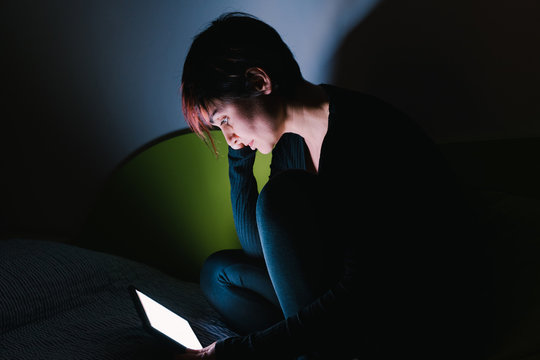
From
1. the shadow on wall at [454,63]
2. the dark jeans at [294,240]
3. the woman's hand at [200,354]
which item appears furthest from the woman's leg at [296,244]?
the shadow on wall at [454,63]

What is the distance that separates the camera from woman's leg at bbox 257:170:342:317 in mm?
638

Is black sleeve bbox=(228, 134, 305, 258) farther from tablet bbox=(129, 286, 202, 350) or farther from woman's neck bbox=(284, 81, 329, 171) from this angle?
tablet bbox=(129, 286, 202, 350)

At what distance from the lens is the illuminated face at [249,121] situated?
0.77m

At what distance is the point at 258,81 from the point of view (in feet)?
2.43

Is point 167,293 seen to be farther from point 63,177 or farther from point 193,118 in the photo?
point 63,177

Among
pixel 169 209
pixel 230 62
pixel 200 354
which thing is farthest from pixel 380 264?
pixel 169 209

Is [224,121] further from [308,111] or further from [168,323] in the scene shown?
[168,323]

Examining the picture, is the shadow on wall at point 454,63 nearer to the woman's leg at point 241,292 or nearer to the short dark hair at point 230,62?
the short dark hair at point 230,62

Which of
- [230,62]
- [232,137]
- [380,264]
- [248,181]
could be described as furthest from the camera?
[248,181]

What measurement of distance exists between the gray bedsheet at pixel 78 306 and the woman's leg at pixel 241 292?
0.14 ft

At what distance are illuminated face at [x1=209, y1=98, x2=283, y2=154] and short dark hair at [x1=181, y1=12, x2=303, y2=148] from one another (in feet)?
0.06

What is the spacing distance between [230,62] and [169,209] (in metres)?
0.76

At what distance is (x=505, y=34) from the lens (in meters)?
0.83

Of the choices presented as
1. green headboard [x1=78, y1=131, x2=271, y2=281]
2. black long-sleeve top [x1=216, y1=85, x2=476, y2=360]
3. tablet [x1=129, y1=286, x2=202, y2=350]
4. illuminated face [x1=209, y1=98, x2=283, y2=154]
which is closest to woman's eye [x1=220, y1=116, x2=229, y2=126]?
illuminated face [x1=209, y1=98, x2=283, y2=154]
